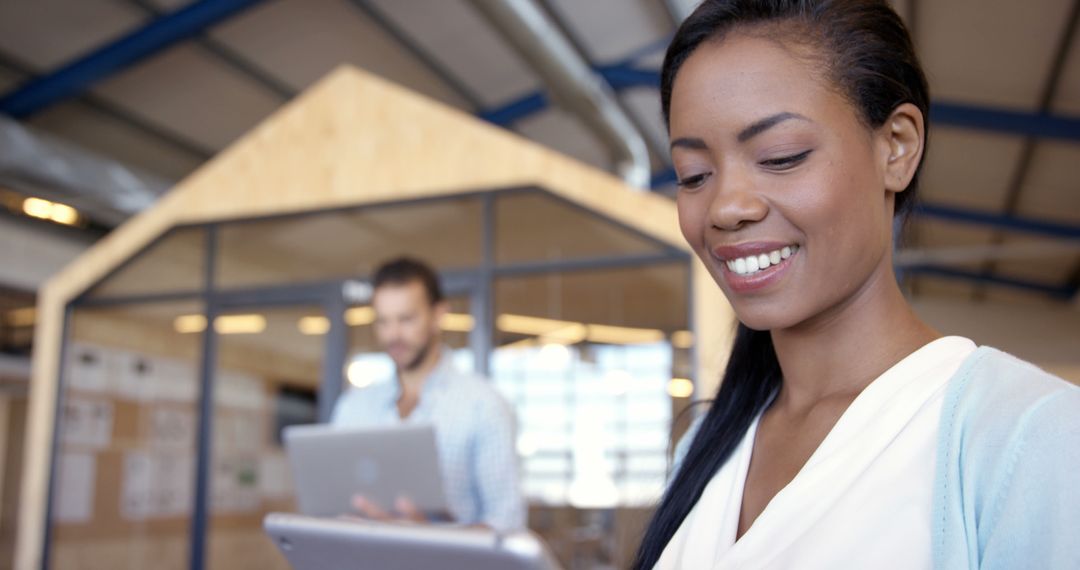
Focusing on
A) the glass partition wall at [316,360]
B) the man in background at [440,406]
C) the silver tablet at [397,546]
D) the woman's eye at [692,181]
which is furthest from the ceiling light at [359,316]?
the woman's eye at [692,181]

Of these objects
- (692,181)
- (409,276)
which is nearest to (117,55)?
(409,276)

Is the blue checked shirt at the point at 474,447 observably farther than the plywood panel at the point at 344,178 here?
No

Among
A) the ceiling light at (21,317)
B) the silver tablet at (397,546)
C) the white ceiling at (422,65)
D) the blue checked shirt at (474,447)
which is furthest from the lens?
the ceiling light at (21,317)

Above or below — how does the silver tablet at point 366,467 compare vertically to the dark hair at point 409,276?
below

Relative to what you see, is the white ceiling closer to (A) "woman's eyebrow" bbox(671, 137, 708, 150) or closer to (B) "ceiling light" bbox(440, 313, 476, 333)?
(B) "ceiling light" bbox(440, 313, 476, 333)

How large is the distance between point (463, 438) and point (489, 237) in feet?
9.89

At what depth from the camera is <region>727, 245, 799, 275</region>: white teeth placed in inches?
31.9

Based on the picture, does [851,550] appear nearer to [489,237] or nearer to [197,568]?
[489,237]

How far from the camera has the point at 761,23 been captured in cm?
83

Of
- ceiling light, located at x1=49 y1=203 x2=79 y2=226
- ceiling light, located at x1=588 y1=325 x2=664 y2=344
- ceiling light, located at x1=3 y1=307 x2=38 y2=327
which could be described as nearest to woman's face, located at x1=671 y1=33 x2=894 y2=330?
ceiling light, located at x1=588 y1=325 x2=664 y2=344

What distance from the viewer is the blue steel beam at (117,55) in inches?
269

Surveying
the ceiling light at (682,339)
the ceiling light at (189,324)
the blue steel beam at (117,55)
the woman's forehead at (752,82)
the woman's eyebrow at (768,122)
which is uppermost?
the blue steel beam at (117,55)

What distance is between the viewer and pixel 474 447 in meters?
2.61

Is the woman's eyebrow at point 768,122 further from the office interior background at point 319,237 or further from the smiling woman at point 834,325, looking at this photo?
the office interior background at point 319,237
